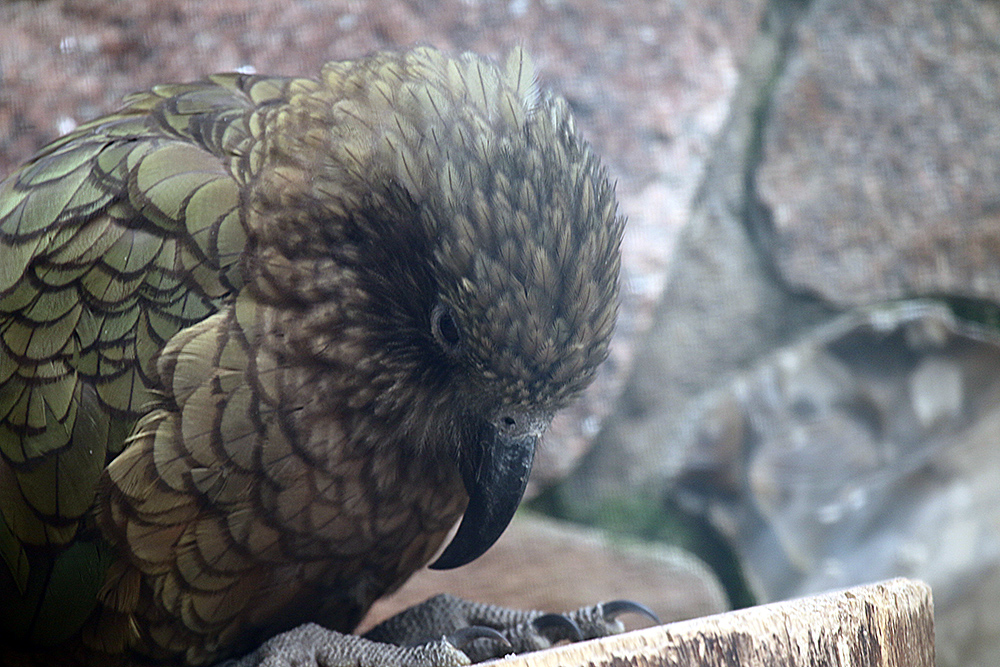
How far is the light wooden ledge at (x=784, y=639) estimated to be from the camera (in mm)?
871

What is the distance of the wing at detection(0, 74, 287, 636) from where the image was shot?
123 centimetres

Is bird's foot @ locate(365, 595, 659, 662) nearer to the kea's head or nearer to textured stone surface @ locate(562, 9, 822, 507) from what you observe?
the kea's head

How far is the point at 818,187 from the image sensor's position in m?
2.20

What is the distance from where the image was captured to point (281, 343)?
1.23 metres

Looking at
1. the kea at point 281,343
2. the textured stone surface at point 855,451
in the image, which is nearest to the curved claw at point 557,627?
the kea at point 281,343

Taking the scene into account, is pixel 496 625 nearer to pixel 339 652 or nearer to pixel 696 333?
pixel 339 652

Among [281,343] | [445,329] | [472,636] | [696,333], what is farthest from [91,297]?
[696,333]

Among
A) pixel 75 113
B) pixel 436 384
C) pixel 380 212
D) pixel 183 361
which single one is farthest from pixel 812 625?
pixel 75 113

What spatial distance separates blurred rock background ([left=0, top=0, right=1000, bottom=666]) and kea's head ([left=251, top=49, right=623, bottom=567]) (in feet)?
2.79

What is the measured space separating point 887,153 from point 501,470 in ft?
5.02

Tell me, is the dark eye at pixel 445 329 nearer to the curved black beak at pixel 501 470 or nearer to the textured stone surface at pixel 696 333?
the curved black beak at pixel 501 470

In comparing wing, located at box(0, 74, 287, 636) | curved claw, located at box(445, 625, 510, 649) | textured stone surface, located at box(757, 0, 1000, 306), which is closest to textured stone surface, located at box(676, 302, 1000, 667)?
textured stone surface, located at box(757, 0, 1000, 306)

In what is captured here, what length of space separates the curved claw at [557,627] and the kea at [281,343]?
5.8 inches

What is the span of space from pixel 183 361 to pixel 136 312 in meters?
0.12
